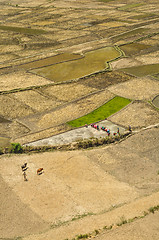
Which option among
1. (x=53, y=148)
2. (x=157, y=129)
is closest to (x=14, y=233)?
(x=53, y=148)

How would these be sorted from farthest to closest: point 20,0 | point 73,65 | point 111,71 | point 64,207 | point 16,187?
1. point 20,0
2. point 73,65
3. point 111,71
4. point 16,187
5. point 64,207

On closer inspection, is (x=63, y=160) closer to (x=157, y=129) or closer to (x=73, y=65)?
(x=157, y=129)

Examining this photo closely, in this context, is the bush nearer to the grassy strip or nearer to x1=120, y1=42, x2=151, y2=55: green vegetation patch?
the grassy strip

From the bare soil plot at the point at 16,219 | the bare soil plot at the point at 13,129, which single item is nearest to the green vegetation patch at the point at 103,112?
the bare soil plot at the point at 13,129

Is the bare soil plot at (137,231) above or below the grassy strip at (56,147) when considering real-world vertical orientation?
above

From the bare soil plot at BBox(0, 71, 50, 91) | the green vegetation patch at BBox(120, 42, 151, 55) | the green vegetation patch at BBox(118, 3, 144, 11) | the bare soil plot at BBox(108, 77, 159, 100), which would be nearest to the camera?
the bare soil plot at BBox(108, 77, 159, 100)

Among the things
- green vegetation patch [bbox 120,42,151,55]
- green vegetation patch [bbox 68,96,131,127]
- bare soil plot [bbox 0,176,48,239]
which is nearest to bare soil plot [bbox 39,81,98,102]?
green vegetation patch [bbox 68,96,131,127]

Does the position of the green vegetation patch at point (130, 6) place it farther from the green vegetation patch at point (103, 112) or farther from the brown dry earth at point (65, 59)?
the green vegetation patch at point (103, 112)
